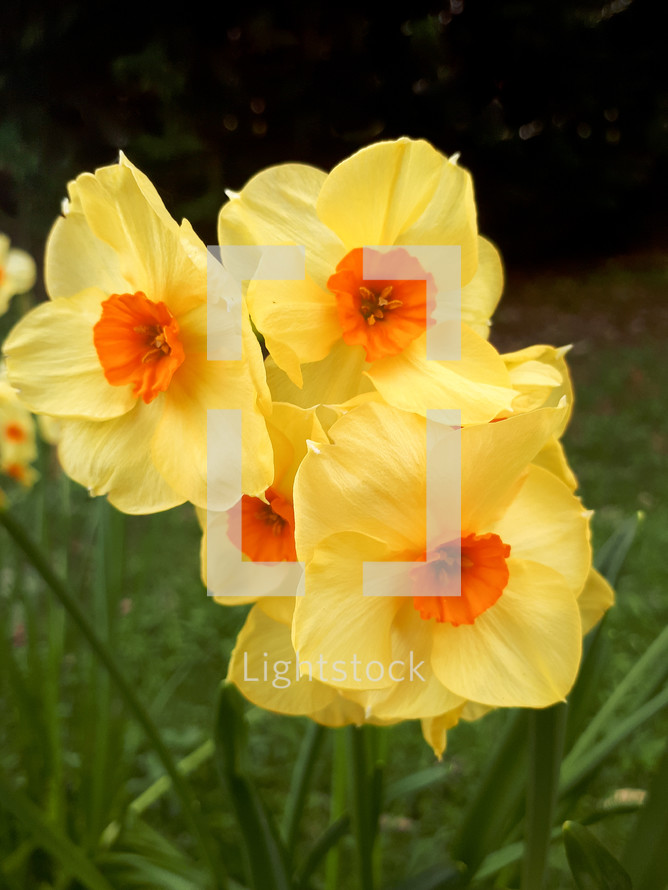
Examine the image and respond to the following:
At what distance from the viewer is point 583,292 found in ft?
18.2

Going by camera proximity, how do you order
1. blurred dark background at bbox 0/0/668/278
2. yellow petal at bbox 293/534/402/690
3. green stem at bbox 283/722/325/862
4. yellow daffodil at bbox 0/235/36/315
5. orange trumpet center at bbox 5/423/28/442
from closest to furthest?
yellow petal at bbox 293/534/402/690 → green stem at bbox 283/722/325/862 → yellow daffodil at bbox 0/235/36/315 → orange trumpet center at bbox 5/423/28/442 → blurred dark background at bbox 0/0/668/278

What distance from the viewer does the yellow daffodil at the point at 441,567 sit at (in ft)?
1.73

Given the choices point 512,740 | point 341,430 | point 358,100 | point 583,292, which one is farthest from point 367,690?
point 583,292

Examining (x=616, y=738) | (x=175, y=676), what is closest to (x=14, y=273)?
(x=175, y=676)

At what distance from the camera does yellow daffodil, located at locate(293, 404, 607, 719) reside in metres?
0.53

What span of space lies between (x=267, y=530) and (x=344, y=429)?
146 mm

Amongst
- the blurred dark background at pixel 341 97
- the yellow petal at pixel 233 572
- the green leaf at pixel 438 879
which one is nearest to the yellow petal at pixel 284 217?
the yellow petal at pixel 233 572

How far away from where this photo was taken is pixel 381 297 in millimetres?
613

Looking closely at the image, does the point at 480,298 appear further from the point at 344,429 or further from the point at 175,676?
the point at 175,676

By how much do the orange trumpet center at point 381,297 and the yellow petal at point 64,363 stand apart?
7.9 inches

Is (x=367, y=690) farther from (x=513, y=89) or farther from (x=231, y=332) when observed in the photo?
(x=513, y=89)

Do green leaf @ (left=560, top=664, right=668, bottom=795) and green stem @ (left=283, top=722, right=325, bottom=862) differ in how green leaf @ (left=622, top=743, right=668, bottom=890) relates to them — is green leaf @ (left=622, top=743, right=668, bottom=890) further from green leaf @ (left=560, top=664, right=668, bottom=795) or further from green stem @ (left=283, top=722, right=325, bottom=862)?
green stem @ (left=283, top=722, right=325, bottom=862)

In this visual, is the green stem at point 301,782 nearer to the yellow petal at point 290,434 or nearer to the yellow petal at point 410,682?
the yellow petal at point 410,682

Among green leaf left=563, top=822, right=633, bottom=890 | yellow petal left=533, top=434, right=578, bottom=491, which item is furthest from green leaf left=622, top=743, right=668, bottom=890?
yellow petal left=533, top=434, right=578, bottom=491
